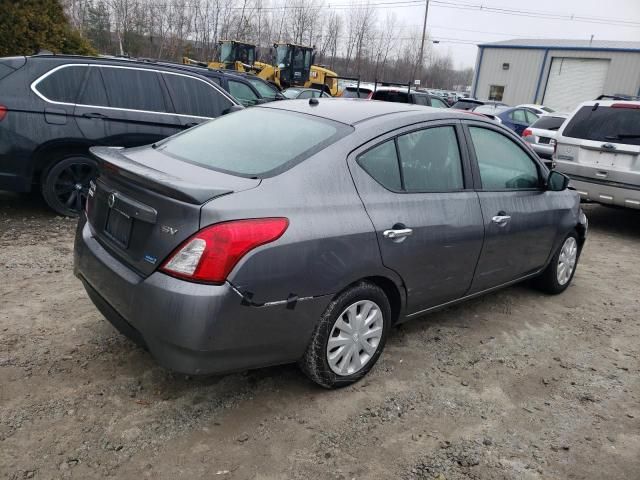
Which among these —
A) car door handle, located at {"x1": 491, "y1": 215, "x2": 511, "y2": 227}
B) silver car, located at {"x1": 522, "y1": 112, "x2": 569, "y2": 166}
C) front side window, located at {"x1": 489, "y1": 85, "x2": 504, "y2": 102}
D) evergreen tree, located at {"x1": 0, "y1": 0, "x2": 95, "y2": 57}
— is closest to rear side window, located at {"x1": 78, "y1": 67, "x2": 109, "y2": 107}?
car door handle, located at {"x1": 491, "y1": 215, "x2": 511, "y2": 227}

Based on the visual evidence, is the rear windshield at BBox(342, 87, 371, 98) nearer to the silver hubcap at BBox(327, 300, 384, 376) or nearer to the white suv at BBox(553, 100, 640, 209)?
the white suv at BBox(553, 100, 640, 209)

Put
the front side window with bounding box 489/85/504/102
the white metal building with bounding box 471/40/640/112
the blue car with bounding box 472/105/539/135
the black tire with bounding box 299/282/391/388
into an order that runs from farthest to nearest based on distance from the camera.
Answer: the front side window with bounding box 489/85/504/102 → the white metal building with bounding box 471/40/640/112 → the blue car with bounding box 472/105/539/135 → the black tire with bounding box 299/282/391/388

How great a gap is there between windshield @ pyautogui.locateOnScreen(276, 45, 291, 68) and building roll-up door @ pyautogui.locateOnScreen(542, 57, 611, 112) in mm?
22857

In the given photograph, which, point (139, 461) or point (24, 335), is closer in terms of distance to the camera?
point (139, 461)

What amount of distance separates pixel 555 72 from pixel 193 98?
3879 centimetres

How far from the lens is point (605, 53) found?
35812 millimetres

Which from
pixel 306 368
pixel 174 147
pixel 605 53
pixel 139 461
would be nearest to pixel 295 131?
pixel 174 147

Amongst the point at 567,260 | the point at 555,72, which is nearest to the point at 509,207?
the point at 567,260

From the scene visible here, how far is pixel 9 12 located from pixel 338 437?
10.3 metres

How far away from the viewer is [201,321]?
7.55 ft

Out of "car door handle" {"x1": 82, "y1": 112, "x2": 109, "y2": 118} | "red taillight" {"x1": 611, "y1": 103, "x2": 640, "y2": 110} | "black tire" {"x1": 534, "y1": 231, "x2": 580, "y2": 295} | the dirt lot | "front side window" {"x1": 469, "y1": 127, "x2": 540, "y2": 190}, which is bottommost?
the dirt lot

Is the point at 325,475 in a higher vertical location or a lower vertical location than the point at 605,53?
lower

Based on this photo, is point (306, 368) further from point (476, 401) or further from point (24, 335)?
point (24, 335)

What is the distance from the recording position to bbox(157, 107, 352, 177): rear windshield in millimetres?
2812
